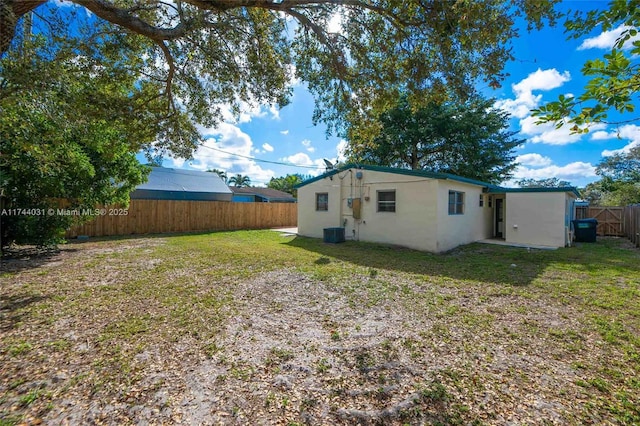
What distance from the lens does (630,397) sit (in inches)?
90.7

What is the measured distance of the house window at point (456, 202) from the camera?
10.2 metres

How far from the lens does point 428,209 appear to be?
31.2 feet

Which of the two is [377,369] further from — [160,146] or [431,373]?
[160,146]

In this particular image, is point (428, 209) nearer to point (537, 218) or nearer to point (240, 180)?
point (537, 218)

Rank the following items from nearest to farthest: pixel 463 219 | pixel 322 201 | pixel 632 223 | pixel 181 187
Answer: pixel 463 219, pixel 632 223, pixel 322 201, pixel 181 187

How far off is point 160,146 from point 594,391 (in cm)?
951

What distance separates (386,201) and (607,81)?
8.91 meters

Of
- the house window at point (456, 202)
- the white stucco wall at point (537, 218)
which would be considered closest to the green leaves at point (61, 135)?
the house window at point (456, 202)

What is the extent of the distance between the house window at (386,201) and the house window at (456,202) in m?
1.94

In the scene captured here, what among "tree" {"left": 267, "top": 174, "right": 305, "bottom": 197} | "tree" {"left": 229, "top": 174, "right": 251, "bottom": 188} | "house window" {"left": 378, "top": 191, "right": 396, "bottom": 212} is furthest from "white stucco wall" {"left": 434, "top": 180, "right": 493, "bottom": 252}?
"tree" {"left": 229, "top": 174, "right": 251, "bottom": 188}

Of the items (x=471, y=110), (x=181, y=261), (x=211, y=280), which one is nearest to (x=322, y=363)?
(x=211, y=280)

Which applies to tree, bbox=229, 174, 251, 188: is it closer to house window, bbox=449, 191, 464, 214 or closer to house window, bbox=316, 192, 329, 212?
house window, bbox=316, 192, 329, 212

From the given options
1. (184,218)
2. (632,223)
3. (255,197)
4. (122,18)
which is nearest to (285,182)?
(255,197)

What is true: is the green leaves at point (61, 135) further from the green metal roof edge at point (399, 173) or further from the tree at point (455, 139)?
the tree at point (455, 139)
